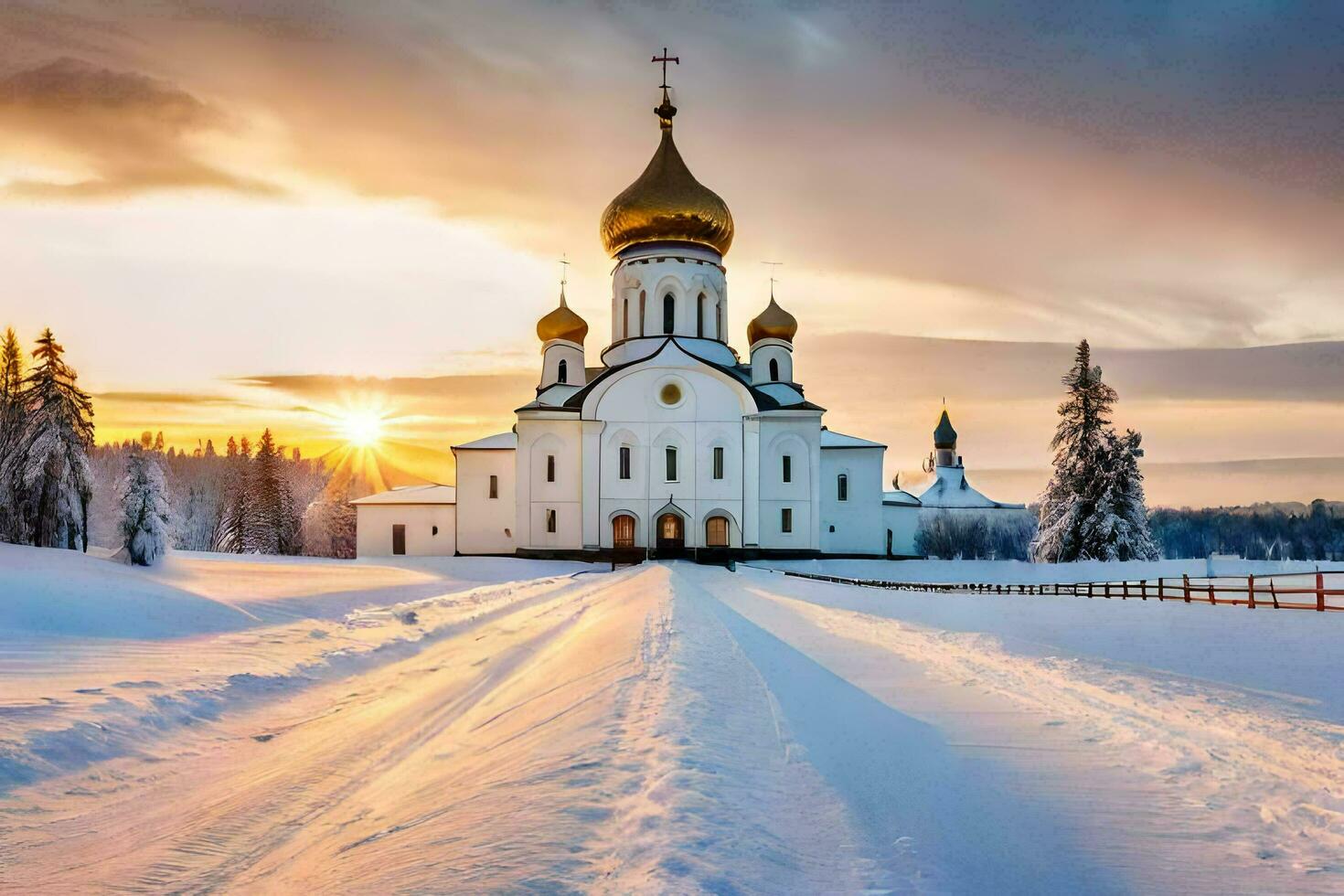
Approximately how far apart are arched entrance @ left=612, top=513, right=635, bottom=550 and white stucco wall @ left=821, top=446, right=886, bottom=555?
990 cm

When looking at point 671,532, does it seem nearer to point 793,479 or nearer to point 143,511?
point 793,479

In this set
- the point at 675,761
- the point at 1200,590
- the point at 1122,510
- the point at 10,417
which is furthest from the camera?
the point at 1122,510

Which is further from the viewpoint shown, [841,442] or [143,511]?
[841,442]

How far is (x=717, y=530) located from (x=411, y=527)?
15829 mm

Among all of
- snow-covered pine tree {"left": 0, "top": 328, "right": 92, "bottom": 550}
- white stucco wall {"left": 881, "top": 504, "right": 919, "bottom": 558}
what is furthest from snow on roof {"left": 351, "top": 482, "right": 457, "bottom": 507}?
white stucco wall {"left": 881, "top": 504, "right": 919, "bottom": 558}

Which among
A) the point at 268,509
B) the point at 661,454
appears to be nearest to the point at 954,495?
the point at 661,454

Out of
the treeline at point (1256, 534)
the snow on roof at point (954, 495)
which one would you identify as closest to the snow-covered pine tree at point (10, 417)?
the snow on roof at point (954, 495)

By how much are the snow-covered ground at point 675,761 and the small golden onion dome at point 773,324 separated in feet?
122

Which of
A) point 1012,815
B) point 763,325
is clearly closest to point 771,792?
point 1012,815

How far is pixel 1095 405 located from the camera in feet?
146

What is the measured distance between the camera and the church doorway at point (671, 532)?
42.9 m

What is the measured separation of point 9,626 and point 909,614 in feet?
56.0

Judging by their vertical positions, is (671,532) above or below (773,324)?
below

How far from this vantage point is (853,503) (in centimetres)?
4675
